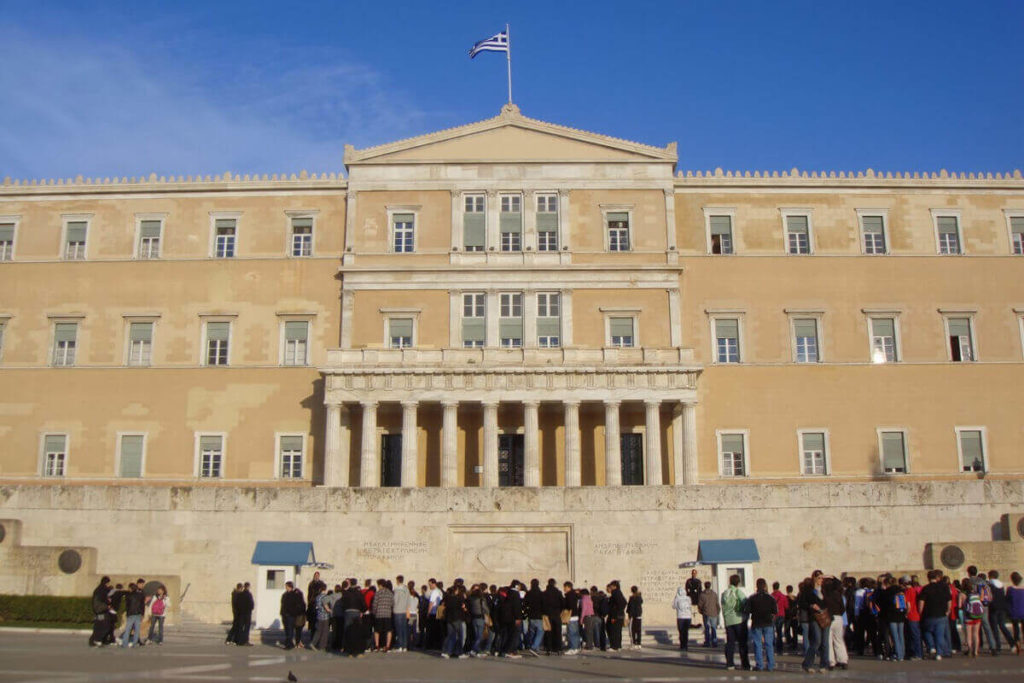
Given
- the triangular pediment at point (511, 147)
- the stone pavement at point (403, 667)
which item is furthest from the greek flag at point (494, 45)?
the stone pavement at point (403, 667)

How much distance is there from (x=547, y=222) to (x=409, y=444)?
11.7 metres

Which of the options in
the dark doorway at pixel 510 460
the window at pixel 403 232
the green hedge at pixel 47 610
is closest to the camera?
the green hedge at pixel 47 610

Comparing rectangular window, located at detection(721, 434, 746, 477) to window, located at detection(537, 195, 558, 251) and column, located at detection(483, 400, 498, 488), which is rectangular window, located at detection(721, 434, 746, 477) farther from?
window, located at detection(537, 195, 558, 251)

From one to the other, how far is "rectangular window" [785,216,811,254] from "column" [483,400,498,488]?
A: 15486 millimetres

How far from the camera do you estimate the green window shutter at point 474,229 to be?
152 ft

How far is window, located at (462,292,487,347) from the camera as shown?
4500 centimetres

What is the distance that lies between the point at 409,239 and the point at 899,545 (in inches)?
952

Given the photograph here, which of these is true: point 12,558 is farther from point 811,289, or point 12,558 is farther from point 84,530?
point 811,289

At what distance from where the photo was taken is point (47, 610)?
2762cm

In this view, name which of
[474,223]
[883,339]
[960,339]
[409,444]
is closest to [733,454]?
[883,339]

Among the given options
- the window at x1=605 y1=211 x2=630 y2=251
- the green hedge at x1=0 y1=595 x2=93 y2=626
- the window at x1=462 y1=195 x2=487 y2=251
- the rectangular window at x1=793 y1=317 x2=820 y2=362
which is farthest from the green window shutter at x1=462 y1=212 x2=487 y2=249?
the green hedge at x1=0 y1=595 x2=93 y2=626

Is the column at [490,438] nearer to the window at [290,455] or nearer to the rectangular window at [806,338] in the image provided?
the window at [290,455]

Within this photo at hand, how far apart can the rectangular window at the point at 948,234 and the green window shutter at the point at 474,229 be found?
65.6 ft

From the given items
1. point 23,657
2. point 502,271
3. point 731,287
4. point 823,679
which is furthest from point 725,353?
point 23,657
